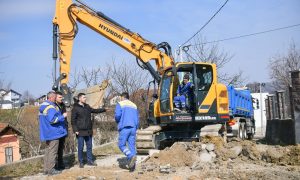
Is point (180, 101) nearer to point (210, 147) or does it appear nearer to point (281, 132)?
point (210, 147)

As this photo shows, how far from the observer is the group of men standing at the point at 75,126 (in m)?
9.55

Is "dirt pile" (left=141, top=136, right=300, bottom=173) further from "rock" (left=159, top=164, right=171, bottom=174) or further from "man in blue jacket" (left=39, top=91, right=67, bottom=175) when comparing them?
"man in blue jacket" (left=39, top=91, right=67, bottom=175)

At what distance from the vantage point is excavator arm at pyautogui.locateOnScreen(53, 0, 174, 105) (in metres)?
12.3

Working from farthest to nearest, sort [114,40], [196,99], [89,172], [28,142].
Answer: [28,142] → [114,40] → [196,99] → [89,172]

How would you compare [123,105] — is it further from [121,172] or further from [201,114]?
[201,114]

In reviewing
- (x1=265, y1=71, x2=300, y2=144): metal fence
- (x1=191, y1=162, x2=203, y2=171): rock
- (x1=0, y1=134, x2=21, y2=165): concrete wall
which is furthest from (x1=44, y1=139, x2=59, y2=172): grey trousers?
(x1=0, y1=134, x2=21, y2=165): concrete wall

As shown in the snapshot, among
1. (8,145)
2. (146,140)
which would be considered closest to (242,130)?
(146,140)

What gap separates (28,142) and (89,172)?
773 cm

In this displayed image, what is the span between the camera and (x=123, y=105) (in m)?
10.1

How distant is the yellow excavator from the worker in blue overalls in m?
0.12

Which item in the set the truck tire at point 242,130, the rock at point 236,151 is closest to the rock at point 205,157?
the rock at point 236,151

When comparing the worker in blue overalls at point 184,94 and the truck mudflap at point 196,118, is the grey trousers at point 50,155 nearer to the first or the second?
the truck mudflap at point 196,118

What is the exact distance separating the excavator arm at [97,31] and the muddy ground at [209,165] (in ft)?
9.61

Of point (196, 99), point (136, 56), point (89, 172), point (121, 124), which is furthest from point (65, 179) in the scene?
point (136, 56)
